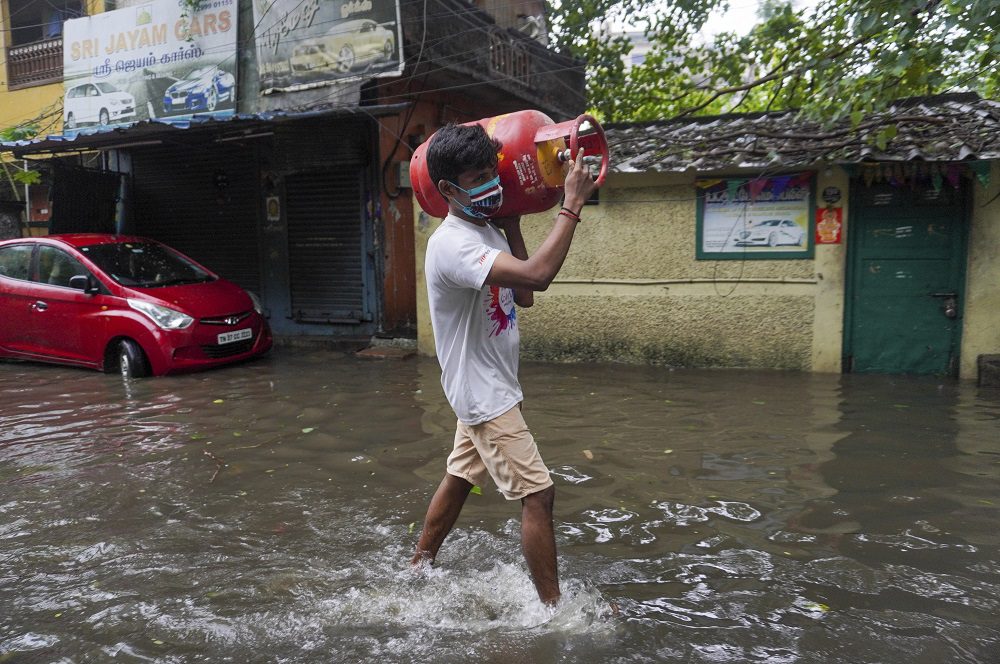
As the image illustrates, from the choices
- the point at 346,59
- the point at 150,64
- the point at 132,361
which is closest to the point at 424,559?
the point at 132,361

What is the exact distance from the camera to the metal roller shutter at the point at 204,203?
10969mm

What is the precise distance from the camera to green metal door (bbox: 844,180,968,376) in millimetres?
6812

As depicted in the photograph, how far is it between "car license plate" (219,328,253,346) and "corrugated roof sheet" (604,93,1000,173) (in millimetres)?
4461

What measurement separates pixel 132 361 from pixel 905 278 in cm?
770

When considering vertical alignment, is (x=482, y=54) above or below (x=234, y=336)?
above

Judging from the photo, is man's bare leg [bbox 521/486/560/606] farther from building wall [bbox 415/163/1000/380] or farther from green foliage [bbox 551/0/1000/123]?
building wall [bbox 415/163/1000/380]

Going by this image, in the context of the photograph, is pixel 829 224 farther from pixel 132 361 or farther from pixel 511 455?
pixel 132 361

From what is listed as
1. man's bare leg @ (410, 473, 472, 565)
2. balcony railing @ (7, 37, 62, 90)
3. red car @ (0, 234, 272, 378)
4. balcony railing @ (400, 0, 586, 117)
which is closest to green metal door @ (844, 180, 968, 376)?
balcony railing @ (400, 0, 586, 117)

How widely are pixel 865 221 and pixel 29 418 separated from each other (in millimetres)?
7674

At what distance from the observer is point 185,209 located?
11.5 m

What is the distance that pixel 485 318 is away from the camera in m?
2.70

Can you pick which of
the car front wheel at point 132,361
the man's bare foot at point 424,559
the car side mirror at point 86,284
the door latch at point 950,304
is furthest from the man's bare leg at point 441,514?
the car side mirror at point 86,284

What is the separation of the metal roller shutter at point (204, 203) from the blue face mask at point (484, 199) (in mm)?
8995

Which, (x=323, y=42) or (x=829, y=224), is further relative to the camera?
(x=323, y=42)
